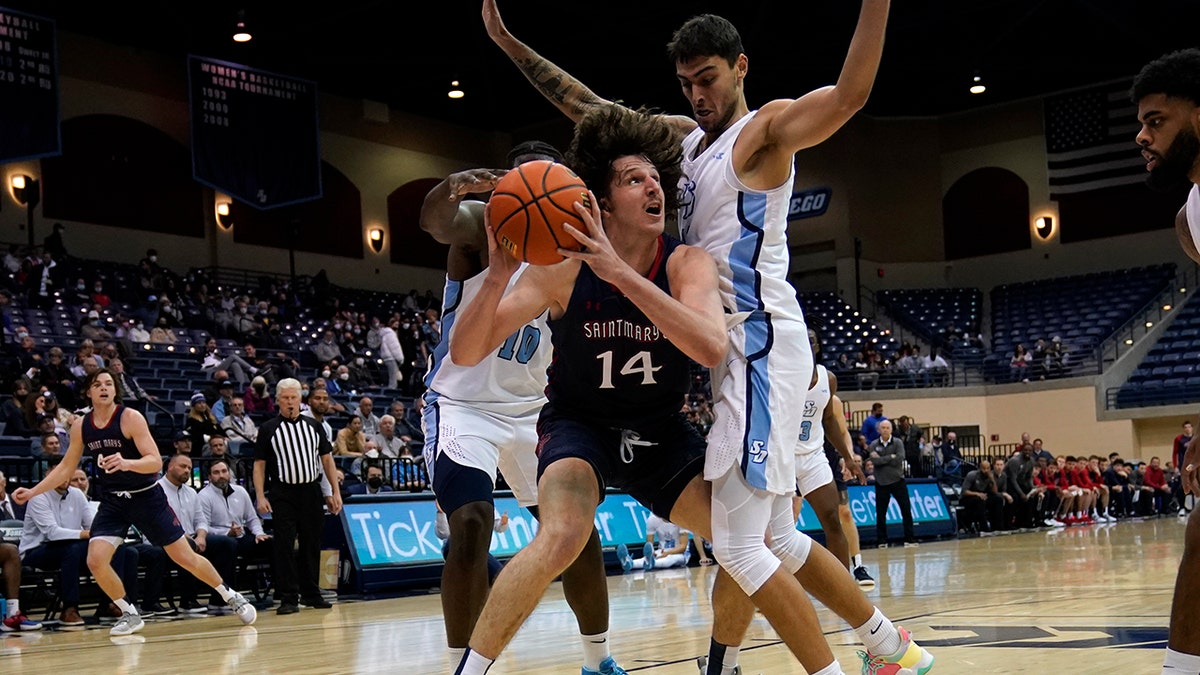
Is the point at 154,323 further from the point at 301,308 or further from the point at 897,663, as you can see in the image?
the point at 897,663

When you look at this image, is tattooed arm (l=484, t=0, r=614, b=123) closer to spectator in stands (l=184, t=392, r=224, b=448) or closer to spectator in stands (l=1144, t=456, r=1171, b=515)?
spectator in stands (l=184, t=392, r=224, b=448)

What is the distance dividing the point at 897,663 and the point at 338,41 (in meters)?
25.2

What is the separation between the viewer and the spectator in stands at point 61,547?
968 cm

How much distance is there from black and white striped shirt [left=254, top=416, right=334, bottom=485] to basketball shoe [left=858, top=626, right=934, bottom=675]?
7.17m

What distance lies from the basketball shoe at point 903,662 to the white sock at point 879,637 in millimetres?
19

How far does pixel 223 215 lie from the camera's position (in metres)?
28.4

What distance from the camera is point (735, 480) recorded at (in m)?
3.62

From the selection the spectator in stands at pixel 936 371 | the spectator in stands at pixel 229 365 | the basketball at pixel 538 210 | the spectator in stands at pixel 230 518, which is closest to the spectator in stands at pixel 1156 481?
the spectator in stands at pixel 936 371

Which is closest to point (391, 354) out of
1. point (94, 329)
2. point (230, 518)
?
point (94, 329)

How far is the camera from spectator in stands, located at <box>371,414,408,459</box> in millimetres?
14336

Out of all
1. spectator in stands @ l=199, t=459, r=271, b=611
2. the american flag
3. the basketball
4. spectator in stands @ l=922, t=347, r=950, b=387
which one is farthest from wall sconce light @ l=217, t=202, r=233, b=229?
the basketball

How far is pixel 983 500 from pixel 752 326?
1768 cm

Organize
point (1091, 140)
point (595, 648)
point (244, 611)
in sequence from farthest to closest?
1. point (1091, 140)
2. point (244, 611)
3. point (595, 648)

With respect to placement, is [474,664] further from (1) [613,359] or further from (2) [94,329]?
(2) [94,329]
